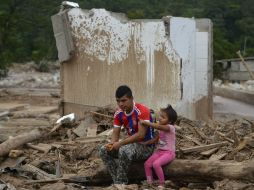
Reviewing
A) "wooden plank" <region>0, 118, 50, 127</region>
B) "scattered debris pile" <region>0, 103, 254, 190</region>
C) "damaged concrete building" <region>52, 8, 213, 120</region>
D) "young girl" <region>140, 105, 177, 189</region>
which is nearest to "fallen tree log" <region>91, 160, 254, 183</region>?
"scattered debris pile" <region>0, 103, 254, 190</region>

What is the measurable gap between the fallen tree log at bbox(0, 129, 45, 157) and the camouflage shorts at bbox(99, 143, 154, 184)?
7.34 ft

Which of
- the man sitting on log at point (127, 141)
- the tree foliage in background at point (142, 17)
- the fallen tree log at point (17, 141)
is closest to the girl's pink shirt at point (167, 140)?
the man sitting on log at point (127, 141)

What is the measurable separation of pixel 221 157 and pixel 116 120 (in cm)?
149

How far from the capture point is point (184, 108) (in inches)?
432

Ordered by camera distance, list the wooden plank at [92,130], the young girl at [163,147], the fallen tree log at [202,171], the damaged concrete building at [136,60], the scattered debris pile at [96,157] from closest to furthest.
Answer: the fallen tree log at [202,171]
the scattered debris pile at [96,157]
the young girl at [163,147]
the wooden plank at [92,130]
the damaged concrete building at [136,60]

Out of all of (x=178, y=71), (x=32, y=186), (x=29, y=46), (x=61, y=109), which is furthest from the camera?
(x=29, y=46)

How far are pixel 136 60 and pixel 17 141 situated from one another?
3.45m

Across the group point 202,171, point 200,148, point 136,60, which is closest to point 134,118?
point 202,171

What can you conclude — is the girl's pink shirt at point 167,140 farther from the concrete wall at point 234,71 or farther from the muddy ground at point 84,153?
the concrete wall at point 234,71

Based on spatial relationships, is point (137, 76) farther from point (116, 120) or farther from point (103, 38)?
point (116, 120)

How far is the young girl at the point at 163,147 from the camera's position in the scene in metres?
6.57

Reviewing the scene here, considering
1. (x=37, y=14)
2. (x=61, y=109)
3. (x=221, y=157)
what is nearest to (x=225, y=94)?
(x=61, y=109)

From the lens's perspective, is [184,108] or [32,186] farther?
[184,108]

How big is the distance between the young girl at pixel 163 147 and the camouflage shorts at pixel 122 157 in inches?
5.1
